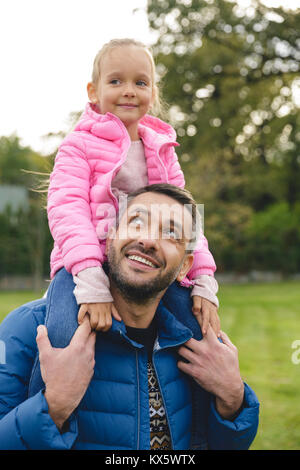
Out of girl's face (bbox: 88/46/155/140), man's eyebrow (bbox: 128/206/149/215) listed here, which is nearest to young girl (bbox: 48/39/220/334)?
girl's face (bbox: 88/46/155/140)

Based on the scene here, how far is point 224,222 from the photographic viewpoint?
93.6 feet

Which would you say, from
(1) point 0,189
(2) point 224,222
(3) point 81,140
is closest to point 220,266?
(2) point 224,222

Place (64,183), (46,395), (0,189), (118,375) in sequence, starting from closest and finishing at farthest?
(46,395), (118,375), (64,183), (0,189)

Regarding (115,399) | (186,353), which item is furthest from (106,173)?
(115,399)

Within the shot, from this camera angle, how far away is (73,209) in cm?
225

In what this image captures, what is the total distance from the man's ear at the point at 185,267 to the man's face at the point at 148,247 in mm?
35

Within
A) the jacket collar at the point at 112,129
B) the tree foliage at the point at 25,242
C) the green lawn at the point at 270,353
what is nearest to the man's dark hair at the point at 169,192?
the jacket collar at the point at 112,129

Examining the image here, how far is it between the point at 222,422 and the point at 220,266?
27770mm

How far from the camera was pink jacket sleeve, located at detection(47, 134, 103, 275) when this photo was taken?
2.14 metres

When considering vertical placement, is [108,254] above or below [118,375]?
above

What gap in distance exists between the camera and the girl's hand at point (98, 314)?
207cm

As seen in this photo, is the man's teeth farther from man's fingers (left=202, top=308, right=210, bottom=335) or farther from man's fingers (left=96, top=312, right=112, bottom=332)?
man's fingers (left=202, top=308, right=210, bottom=335)

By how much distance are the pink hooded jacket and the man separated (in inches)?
4.2
